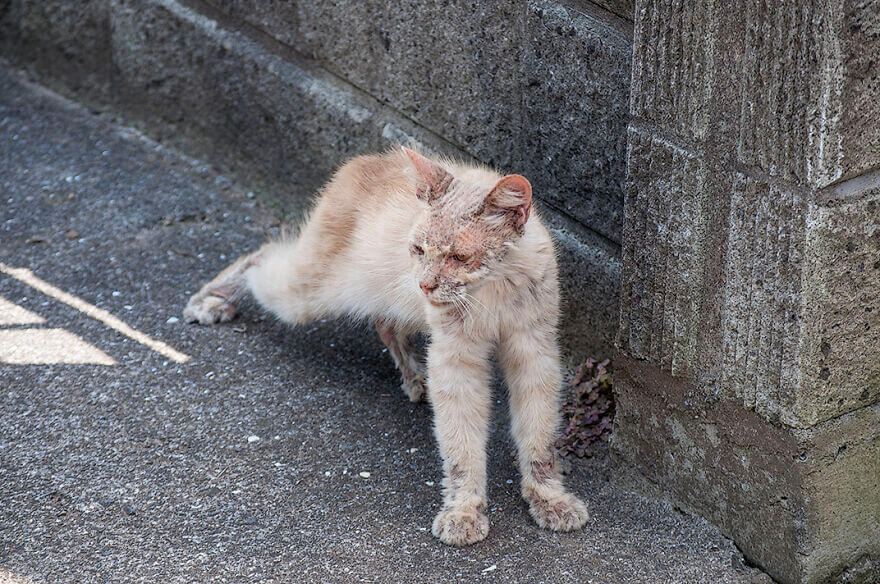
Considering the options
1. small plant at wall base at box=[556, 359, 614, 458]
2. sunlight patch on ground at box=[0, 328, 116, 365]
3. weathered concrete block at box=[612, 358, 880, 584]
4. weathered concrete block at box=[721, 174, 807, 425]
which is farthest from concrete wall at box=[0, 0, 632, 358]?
sunlight patch on ground at box=[0, 328, 116, 365]

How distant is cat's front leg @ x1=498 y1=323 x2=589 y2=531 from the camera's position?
3264 millimetres

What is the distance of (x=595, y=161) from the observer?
357cm

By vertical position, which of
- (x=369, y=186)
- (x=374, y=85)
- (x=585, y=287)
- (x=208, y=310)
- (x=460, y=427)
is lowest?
(x=208, y=310)

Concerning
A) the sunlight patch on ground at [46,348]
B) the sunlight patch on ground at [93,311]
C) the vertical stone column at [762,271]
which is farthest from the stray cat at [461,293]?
the sunlight patch on ground at [46,348]

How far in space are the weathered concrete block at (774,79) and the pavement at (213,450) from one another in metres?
1.27

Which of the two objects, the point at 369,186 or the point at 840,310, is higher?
the point at 840,310

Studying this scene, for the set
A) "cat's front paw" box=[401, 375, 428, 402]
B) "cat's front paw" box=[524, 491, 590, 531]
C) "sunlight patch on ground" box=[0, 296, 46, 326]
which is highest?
"cat's front paw" box=[524, 491, 590, 531]

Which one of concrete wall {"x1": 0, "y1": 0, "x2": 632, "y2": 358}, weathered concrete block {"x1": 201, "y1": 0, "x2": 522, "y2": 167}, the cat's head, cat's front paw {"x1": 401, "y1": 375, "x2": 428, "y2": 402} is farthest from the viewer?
cat's front paw {"x1": 401, "y1": 375, "x2": 428, "y2": 402}

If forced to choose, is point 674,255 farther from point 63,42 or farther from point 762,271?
point 63,42

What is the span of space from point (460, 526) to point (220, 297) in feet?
5.85

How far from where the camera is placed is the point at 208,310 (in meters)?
4.42

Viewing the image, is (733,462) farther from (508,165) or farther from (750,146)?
(508,165)

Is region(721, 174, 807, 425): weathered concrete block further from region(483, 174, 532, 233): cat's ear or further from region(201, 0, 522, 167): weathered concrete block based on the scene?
region(201, 0, 522, 167): weathered concrete block

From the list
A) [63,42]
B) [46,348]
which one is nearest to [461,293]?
[46,348]
